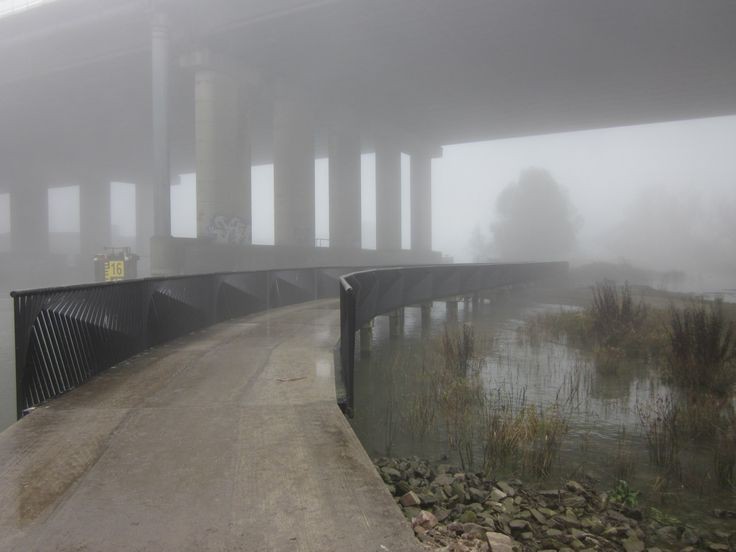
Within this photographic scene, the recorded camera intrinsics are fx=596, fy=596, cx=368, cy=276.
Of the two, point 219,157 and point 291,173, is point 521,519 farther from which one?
point 291,173

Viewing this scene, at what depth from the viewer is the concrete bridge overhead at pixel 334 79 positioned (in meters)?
31.3

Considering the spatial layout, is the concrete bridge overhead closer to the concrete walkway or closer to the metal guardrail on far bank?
the metal guardrail on far bank

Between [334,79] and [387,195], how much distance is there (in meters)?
18.9

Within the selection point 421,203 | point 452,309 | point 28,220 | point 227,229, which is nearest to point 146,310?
point 452,309

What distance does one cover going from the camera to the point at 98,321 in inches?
288

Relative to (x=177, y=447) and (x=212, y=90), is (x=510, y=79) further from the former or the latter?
(x=177, y=447)

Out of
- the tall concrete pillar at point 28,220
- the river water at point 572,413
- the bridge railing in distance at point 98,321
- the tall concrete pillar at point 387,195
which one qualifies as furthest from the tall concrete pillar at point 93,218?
the river water at point 572,413

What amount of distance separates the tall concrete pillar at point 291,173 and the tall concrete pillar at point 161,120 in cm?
852

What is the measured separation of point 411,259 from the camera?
207 feet

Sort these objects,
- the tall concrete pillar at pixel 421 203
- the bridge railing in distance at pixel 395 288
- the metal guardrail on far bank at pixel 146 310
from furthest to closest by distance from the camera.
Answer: the tall concrete pillar at pixel 421 203, the bridge railing in distance at pixel 395 288, the metal guardrail on far bank at pixel 146 310

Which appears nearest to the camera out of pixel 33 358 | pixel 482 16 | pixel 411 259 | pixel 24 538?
pixel 24 538

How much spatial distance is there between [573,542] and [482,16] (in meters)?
31.3

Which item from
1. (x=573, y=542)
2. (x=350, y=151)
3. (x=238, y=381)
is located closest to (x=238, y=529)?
(x=573, y=542)

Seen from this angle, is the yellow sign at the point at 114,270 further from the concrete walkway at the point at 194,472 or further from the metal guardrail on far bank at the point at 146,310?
the concrete walkway at the point at 194,472
